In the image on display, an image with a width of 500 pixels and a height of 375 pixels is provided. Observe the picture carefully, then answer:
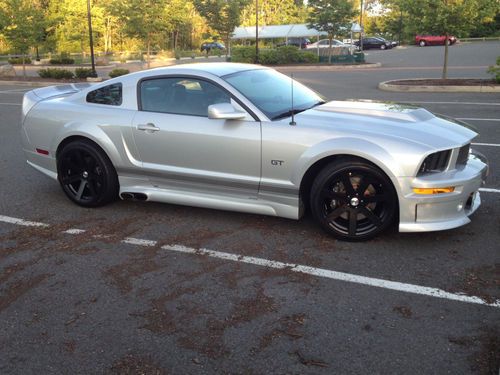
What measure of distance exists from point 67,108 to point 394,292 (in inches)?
154

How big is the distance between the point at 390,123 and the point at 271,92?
1.26 metres

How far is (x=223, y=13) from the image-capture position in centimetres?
3994

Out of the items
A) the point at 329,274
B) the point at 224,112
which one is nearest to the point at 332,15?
the point at 224,112

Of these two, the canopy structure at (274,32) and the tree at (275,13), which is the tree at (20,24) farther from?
the tree at (275,13)

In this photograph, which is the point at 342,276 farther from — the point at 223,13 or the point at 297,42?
the point at 297,42

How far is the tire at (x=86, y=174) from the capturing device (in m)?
5.29

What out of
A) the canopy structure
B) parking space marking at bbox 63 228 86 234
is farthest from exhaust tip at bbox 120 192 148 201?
the canopy structure

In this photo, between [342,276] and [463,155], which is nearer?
[342,276]

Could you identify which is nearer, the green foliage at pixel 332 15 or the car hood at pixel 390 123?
the car hood at pixel 390 123

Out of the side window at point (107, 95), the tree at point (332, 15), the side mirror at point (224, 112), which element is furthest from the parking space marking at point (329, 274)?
the tree at point (332, 15)

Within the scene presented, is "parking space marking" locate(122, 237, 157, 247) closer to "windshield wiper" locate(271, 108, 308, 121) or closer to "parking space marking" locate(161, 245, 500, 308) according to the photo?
"parking space marking" locate(161, 245, 500, 308)

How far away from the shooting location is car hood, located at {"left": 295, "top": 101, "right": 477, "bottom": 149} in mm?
4137

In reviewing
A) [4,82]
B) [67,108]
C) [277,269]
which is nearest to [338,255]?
[277,269]

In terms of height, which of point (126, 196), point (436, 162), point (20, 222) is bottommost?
point (20, 222)
